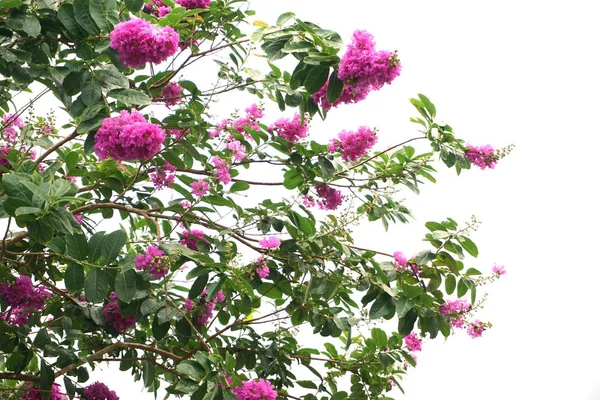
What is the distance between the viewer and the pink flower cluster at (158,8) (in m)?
2.82

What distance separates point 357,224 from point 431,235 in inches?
11.6

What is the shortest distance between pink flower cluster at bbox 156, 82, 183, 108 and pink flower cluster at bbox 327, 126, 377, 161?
2.21 ft

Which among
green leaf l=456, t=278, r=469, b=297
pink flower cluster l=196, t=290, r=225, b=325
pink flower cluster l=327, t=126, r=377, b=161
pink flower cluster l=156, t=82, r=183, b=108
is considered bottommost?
pink flower cluster l=196, t=290, r=225, b=325

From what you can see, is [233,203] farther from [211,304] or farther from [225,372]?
[225,372]

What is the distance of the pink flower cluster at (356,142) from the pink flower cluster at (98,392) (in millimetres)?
1354

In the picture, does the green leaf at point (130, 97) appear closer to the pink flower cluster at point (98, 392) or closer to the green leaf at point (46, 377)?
the green leaf at point (46, 377)

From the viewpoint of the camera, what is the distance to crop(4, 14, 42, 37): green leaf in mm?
2123

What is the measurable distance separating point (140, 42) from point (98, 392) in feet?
5.01

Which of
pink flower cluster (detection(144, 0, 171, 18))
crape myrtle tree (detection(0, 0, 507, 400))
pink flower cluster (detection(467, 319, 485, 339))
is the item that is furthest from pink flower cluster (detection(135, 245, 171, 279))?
pink flower cluster (detection(467, 319, 485, 339))

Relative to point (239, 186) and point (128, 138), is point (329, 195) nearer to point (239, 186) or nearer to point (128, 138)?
point (239, 186)

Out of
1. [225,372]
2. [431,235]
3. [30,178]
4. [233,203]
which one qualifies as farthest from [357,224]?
[30,178]

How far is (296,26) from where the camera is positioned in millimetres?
2258

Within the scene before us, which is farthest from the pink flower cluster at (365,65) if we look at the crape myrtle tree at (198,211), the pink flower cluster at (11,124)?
the pink flower cluster at (11,124)

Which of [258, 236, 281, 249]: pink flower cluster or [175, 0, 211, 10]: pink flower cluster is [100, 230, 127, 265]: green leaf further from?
[175, 0, 211, 10]: pink flower cluster
